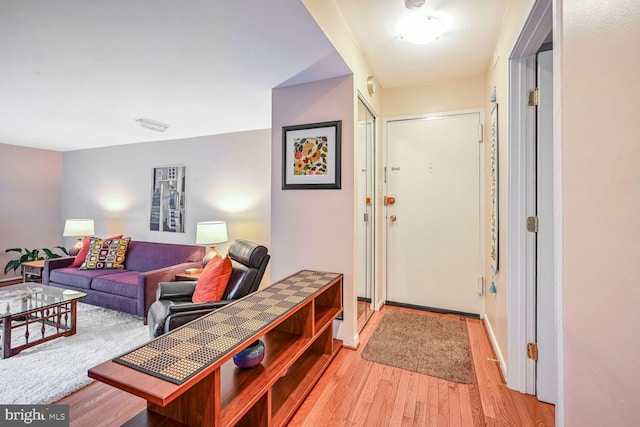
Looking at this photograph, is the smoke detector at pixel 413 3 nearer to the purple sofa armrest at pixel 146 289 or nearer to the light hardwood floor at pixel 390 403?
the light hardwood floor at pixel 390 403

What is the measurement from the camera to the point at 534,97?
5.23ft

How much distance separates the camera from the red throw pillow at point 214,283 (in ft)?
7.02

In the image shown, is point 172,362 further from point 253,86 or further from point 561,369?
point 253,86

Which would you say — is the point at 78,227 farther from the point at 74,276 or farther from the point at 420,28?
the point at 420,28

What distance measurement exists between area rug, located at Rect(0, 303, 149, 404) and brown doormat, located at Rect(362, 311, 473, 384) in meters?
2.06

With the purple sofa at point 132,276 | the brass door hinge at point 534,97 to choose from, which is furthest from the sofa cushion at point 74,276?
the brass door hinge at point 534,97

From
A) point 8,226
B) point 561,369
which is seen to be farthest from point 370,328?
point 8,226

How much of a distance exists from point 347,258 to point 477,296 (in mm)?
1570

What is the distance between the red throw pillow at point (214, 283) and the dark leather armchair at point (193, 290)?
0.07m

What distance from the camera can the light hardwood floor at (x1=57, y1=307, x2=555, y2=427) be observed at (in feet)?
4.78

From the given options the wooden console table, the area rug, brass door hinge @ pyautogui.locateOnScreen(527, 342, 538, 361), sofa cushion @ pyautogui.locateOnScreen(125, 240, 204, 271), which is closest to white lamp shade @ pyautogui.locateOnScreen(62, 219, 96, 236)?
sofa cushion @ pyautogui.locateOnScreen(125, 240, 204, 271)

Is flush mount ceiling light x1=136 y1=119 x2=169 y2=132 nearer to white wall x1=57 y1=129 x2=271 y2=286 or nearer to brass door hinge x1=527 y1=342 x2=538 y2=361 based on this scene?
white wall x1=57 y1=129 x2=271 y2=286

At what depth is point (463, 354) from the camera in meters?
2.09

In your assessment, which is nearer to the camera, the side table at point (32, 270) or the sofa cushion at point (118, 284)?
the sofa cushion at point (118, 284)
